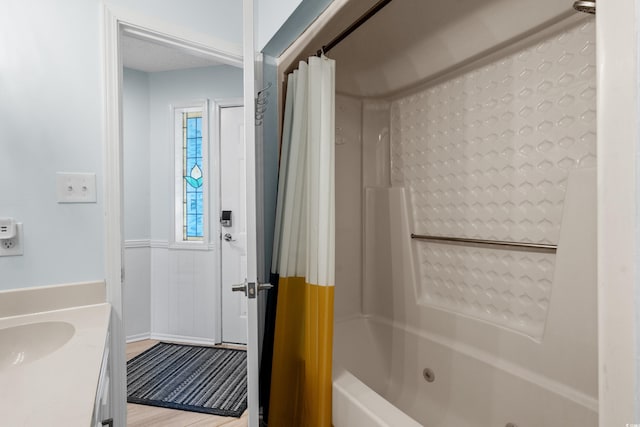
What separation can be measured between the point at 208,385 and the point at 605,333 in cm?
240

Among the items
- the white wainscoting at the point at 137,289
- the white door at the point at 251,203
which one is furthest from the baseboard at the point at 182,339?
the white door at the point at 251,203

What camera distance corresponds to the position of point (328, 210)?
132 centimetres

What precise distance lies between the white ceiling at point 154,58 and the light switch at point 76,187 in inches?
67.7

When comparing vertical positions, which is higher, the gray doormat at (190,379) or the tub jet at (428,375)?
the tub jet at (428,375)

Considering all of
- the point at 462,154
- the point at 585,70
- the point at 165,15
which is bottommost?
the point at 462,154

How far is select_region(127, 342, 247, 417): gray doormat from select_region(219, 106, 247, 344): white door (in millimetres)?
312

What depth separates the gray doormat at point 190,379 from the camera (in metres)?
2.04

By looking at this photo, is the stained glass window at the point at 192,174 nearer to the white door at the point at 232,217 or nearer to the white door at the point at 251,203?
the white door at the point at 232,217

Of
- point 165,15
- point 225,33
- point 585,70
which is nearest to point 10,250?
point 165,15

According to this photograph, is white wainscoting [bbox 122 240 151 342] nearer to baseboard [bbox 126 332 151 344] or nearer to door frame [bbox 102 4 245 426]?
baseboard [bbox 126 332 151 344]

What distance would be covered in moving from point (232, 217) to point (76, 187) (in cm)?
172

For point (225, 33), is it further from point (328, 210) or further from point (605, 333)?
point (605, 333)

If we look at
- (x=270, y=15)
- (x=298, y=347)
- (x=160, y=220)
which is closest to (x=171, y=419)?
(x=298, y=347)

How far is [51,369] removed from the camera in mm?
689
